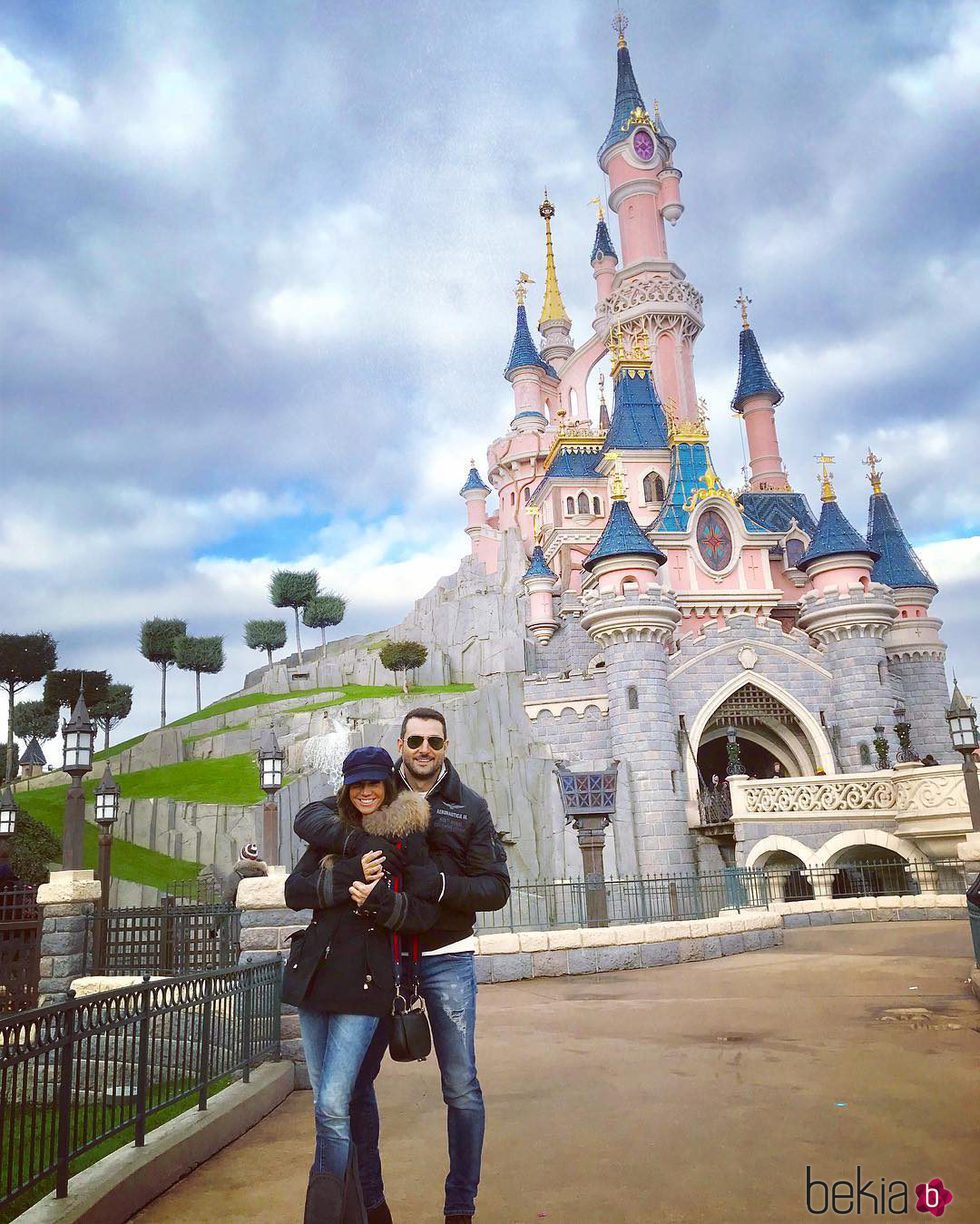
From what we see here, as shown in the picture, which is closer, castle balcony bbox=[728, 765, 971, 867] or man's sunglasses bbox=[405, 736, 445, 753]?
man's sunglasses bbox=[405, 736, 445, 753]

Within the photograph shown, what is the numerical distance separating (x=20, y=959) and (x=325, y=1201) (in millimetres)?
10598

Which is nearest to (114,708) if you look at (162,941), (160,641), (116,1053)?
(160,641)

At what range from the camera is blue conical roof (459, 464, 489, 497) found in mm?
55844

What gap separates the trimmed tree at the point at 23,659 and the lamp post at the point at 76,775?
38.9 m

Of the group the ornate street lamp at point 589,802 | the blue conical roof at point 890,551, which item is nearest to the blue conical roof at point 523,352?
the blue conical roof at point 890,551

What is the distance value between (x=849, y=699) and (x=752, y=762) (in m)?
6.98

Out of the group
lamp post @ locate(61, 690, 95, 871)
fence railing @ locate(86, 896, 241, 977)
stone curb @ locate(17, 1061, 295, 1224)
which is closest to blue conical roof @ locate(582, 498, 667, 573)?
lamp post @ locate(61, 690, 95, 871)

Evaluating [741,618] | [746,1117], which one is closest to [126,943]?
[746,1117]

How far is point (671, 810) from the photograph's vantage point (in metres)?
26.6

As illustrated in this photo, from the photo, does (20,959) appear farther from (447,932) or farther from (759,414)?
(759,414)

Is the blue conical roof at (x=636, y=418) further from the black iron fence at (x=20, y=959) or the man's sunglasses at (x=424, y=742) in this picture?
the man's sunglasses at (x=424, y=742)

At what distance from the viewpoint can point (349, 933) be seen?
3.50 m

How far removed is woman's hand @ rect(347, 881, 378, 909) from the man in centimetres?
18

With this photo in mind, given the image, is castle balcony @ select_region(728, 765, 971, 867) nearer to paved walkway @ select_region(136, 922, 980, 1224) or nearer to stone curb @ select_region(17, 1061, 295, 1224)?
paved walkway @ select_region(136, 922, 980, 1224)
